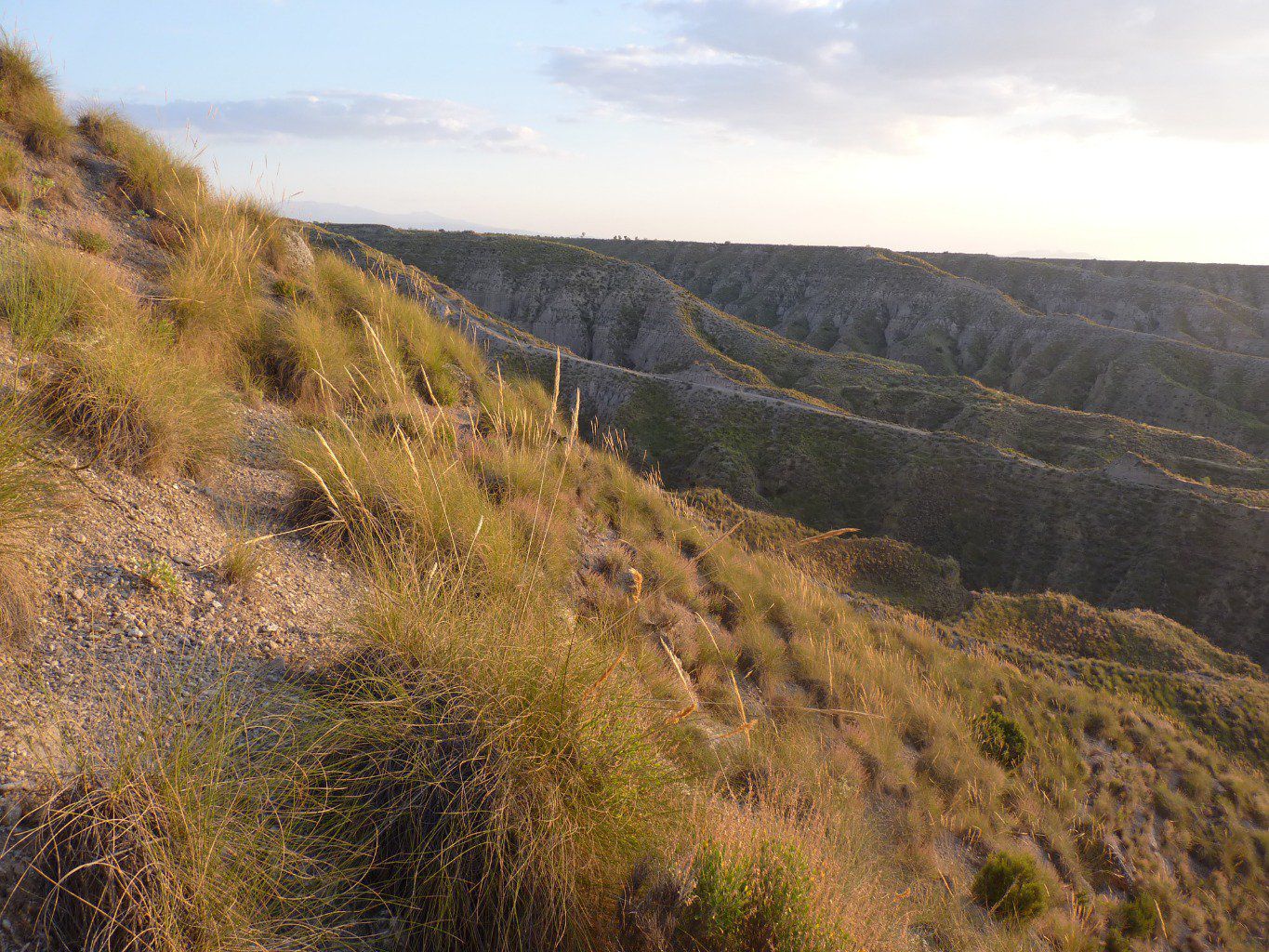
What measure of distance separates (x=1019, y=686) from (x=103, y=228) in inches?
613

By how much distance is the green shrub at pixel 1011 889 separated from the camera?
205 inches

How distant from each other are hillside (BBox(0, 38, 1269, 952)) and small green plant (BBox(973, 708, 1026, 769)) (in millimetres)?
62

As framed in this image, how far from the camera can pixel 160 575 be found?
351 cm

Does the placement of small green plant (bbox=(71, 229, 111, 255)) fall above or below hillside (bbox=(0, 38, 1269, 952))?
above

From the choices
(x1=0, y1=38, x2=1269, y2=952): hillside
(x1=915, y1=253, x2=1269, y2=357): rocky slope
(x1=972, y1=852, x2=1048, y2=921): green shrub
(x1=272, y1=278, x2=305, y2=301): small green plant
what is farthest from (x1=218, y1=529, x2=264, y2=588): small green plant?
(x1=915, y1=253, x2=1269, y2=357): rocky slope

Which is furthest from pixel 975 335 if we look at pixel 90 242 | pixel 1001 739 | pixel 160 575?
pixel 160 575

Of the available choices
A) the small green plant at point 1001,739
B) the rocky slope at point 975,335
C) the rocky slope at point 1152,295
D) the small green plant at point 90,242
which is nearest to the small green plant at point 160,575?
the small green plant at point 90,242

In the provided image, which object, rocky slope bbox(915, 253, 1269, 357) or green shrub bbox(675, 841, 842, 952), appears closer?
green shrub bbox(675, 841, 842, 952)

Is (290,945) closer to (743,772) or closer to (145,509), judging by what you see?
(145,509)

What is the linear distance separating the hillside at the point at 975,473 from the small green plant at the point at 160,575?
2914 centimetres

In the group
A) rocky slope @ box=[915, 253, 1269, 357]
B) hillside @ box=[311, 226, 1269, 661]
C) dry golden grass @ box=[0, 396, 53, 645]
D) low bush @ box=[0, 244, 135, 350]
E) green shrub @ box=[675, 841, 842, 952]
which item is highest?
rocky slope @ box=[915, 253, 1269, 357]

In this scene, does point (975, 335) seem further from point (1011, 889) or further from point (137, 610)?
point (137, 610)

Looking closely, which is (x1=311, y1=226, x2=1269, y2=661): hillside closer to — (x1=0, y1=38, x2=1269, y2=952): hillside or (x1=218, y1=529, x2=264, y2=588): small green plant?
(x1=0, y1=38, x2=1269, y2=952): hillside

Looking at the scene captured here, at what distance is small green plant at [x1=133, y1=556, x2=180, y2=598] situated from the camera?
3472 millimetres
